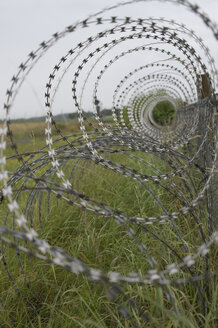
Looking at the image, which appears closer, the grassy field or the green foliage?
the grassy field

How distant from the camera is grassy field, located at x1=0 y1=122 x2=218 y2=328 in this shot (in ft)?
7.32

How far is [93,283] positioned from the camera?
2820mm

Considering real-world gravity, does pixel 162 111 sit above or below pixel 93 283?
above

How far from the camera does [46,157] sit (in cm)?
296

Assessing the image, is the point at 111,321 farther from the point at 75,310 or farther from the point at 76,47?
the point at 76,47

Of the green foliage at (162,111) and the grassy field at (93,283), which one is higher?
the green foliage at (162,111)

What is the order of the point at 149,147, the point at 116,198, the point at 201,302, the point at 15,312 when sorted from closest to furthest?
the point at 201,302
the point at 15,312
the point at 149,147
the point at 116,198

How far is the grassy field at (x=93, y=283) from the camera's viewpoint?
2.23 meters

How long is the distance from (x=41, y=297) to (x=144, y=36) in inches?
96.9

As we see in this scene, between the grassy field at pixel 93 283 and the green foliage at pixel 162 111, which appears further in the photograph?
the green foliage at pixel 162 111

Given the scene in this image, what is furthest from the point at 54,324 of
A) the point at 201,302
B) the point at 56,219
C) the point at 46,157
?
the point at 56,219

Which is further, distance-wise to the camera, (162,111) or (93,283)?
(162,111)

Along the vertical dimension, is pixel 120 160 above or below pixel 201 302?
above

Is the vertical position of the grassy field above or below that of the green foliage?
below
